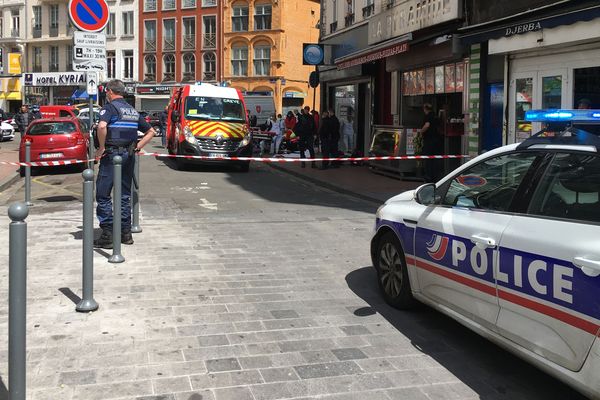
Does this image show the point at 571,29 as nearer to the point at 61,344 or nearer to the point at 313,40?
the point at 61,344

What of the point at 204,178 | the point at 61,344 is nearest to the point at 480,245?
the point at 61,344

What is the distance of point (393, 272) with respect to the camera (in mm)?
5191

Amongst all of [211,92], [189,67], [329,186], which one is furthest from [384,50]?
[189,67]

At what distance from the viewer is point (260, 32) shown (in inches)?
1943

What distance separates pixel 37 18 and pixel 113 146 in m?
61.7

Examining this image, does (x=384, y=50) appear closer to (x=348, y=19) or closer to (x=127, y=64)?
(x=348, y=19)

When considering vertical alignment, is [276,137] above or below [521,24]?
below

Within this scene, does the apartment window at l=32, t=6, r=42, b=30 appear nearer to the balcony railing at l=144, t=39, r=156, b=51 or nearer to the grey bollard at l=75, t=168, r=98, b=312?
the balcony railing at l=144, t=39, r=156, b=51

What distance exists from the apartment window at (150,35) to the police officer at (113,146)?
50377mm

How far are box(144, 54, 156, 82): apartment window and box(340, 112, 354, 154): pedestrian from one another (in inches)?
1441

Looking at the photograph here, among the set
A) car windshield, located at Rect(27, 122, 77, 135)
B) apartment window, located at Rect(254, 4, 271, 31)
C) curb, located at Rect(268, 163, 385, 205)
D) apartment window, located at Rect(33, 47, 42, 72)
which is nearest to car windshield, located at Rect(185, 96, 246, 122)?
curb, located at Rect(268, 163, 385, 205)

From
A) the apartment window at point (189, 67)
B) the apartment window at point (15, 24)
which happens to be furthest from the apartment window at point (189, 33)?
the apartment window at point (15, 24)

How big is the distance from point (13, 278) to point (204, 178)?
1310 centimetres

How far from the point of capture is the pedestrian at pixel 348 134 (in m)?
21.8
